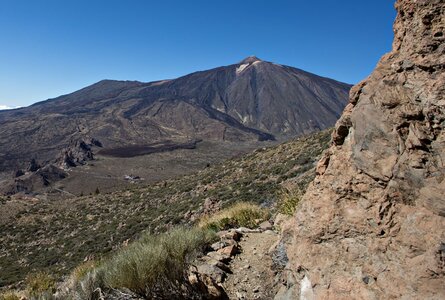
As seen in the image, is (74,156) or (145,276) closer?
(145,276)

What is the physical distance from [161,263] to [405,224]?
285 centimetres

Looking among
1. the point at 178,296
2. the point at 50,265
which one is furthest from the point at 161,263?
the point at 50,265

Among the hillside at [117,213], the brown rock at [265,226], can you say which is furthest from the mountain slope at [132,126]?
the brown rock at [265,226]

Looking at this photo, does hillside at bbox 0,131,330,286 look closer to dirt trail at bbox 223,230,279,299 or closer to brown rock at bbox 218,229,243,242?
brown rock at bbox 218,229,243,242

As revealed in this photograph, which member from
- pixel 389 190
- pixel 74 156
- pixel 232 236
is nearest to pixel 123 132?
pixel 74 156

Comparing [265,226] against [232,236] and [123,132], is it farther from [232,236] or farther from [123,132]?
[123,132]

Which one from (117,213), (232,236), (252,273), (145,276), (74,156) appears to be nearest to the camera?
(145,276)

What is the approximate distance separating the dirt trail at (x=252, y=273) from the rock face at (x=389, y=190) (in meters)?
0.99

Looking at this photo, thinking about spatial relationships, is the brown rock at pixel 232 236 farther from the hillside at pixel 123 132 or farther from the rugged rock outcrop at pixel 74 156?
the rugged rock outcrop at pixel 74 156

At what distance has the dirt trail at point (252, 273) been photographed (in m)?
4.44

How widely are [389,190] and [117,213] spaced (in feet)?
85.9

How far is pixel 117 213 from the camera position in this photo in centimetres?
2742

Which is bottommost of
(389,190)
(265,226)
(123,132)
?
(123,132)

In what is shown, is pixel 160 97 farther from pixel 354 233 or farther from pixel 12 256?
pixel 354 233
